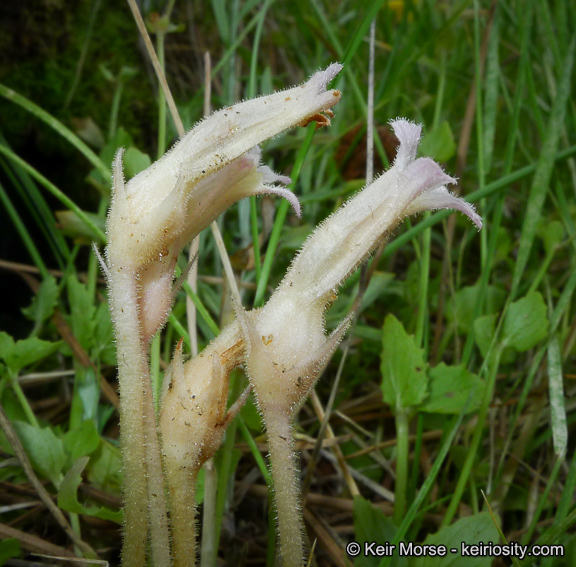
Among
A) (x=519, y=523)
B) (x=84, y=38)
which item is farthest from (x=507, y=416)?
(x=84, y=38)

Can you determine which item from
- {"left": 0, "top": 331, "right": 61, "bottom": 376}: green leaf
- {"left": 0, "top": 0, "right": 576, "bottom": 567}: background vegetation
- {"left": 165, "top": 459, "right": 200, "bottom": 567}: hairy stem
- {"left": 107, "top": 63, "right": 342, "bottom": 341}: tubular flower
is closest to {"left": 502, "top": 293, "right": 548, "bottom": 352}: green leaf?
{"left": 0, "top": 0, "right": 576, "bottom": 567}: background vegetation

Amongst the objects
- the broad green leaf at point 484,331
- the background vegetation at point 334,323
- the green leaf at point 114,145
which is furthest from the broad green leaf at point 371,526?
the green leaf at point 114,145

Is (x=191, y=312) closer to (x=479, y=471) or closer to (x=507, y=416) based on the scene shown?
(x=479, y=471)

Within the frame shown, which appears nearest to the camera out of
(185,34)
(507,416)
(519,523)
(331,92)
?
(331,92)

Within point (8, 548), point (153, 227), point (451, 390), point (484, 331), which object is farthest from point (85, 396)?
point (484, 331)

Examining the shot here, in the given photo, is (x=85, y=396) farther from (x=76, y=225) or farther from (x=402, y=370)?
(x=402, y=370)

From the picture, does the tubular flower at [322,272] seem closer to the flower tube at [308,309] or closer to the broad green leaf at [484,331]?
the flower tube at [308,309]
